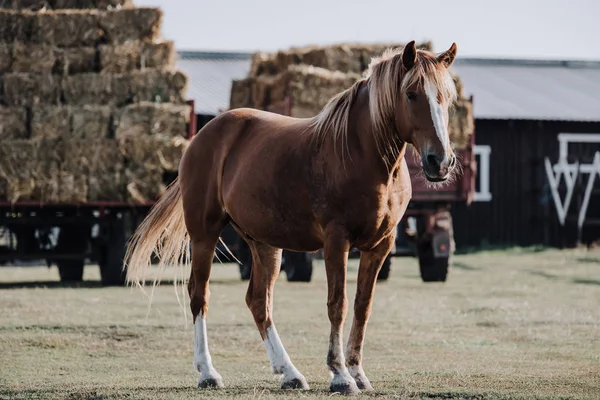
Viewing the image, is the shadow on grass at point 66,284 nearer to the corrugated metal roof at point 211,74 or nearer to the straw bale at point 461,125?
the straw bale at point 461,125

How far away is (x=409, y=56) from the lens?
21.8 ft

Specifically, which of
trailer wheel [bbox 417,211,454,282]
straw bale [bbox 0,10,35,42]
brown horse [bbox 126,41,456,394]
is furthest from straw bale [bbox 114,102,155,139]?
brown horse [bbox 126,41,456,394]

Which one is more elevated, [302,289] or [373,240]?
[373,240]

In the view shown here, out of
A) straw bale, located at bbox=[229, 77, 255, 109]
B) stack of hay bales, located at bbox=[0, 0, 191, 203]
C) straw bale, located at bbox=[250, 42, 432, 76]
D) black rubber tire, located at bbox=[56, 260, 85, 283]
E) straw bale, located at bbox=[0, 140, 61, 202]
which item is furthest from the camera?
straw bale, located at bbox=[229, 77, 255, 109]

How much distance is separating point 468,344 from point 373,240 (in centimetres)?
329

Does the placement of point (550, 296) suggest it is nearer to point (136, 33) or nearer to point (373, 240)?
point (136, 33)

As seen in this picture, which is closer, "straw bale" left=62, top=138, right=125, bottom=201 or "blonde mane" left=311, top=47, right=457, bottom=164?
"blonde mane" left=311, top=47, right=457, bottom=164

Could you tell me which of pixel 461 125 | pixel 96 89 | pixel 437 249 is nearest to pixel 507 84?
pixel 461 125

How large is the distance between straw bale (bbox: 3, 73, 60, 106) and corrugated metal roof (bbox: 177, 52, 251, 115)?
13.6m

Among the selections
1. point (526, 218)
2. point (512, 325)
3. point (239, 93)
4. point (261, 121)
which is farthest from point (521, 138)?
point (261, 121)

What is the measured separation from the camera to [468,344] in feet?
32.5

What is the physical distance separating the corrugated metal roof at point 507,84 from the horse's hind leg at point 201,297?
74.2 ft

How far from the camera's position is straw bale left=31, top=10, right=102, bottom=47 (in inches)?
674

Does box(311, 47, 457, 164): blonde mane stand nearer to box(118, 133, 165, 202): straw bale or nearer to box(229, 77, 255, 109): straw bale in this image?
box(118, 133, 165, 202): straw bale
